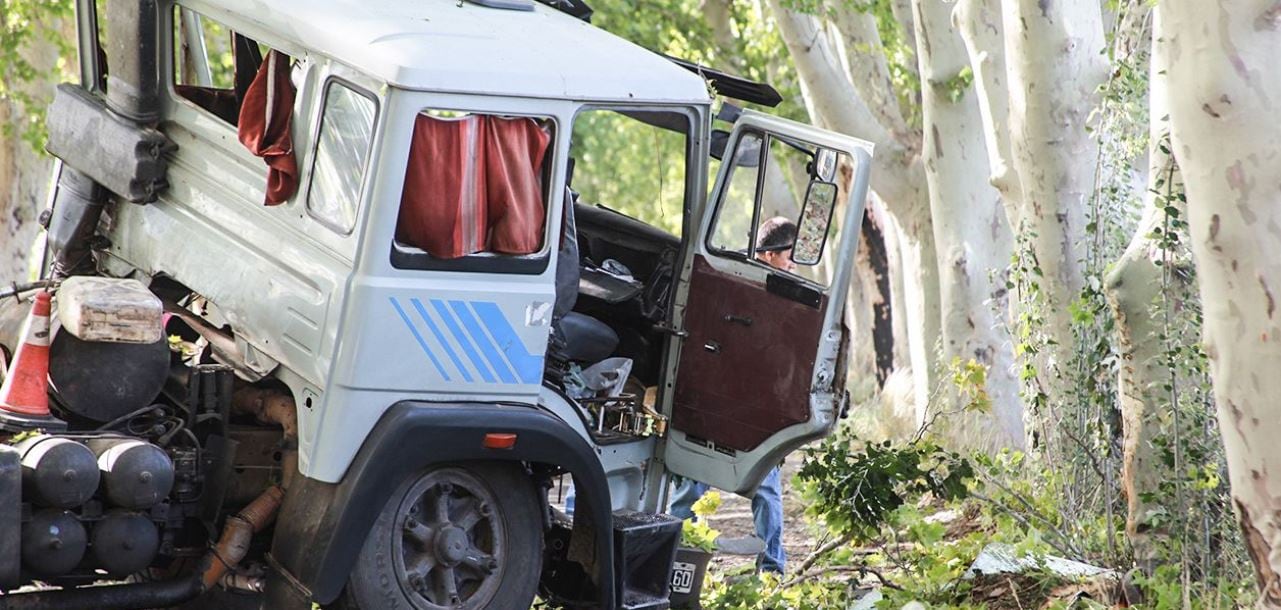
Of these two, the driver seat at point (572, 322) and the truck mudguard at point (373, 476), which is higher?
the driver seat at point (572, 322)

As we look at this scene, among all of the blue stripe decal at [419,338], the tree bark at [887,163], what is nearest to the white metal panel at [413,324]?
the blue stripe decal at [419,338]

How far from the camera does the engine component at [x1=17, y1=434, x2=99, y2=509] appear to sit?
5.55m

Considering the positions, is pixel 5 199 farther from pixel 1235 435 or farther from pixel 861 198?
pixel 1235 435

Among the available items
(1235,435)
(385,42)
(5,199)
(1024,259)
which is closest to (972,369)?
(1024,259)

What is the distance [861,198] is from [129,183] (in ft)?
9.78

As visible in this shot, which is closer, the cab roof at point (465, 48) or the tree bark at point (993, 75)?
the cab roof at point (465, 48)

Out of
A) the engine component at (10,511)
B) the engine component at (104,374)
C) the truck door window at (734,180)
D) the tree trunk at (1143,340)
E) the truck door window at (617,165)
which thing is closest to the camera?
the engine component at (10,511)

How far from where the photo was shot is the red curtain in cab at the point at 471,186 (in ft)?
19.8

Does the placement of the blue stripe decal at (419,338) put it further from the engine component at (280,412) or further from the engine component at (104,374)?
the engine component at (104,374)

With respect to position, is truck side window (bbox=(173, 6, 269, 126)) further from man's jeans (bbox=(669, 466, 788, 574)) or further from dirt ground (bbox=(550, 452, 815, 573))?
man's jeans (bbox=(669, 466, 788, 574))

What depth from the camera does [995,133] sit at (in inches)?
380

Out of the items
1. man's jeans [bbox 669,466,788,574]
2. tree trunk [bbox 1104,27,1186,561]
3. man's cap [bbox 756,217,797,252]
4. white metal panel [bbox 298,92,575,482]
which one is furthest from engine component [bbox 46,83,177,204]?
tree trunk [bbox 1104,27,1186,561]

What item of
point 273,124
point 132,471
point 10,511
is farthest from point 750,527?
point 10,511

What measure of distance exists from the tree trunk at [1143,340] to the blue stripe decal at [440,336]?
2759 millimetres
